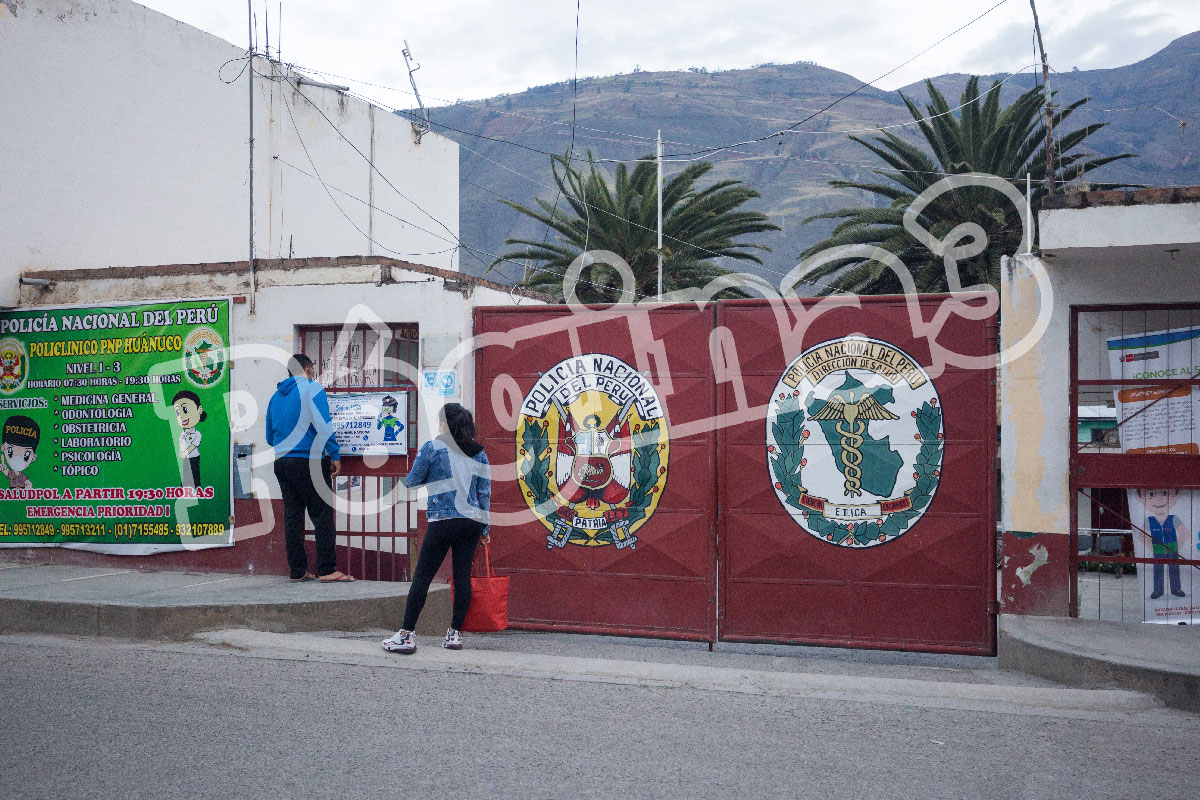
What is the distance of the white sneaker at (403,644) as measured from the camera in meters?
6.98

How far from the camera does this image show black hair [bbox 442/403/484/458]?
706 centimetres

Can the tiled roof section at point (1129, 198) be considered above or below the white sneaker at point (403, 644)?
above

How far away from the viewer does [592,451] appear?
332 inches

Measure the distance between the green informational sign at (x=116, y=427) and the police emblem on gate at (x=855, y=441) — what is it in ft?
16.3

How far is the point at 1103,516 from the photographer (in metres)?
7.66

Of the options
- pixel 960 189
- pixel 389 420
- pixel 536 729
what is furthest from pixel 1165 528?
pixel 960 189

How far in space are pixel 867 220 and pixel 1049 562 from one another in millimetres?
16315

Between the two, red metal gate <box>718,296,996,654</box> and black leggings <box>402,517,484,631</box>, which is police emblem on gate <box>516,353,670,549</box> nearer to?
red metal gate <box>718,296,996,654</box>

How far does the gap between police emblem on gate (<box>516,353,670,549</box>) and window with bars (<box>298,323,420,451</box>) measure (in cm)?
120

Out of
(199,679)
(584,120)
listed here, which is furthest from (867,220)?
(584,120)

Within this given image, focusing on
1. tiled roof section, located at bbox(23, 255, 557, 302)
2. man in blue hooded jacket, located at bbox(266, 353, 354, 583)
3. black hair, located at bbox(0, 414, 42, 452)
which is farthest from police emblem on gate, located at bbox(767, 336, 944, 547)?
black hair, located at bbox(0, 414, 42, 452)

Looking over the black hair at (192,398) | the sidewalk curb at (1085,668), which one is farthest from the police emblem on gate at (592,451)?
the black hair at (192,398)

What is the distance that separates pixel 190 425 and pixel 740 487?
197 inches

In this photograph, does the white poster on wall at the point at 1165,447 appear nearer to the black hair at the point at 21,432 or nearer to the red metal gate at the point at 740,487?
the red metal gate at the point at 740,487
